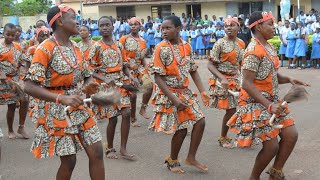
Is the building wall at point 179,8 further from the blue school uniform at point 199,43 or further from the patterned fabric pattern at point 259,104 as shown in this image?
the patterned fabric pattern at point 259,104

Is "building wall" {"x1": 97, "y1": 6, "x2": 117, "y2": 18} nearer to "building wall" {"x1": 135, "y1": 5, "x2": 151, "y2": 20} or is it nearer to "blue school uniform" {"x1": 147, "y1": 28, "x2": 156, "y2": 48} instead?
"building wall" {"x1": 135, "y1": 5, "x2": 151, "y2": 20}

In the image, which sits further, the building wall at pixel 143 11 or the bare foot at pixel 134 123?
the building wall at pixel 143 11

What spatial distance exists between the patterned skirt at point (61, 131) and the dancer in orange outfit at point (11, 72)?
348cm

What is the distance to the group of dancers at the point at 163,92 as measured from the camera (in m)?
4.07

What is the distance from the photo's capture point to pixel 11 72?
763cm

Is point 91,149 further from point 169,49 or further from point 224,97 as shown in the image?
point 224,97

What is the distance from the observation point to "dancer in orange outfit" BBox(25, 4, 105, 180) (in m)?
4.05

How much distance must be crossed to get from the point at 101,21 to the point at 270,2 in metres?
24.7

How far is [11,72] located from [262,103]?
15.4ft

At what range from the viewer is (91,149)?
4.11 metres

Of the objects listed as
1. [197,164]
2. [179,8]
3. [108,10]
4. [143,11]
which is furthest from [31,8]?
[197,164]

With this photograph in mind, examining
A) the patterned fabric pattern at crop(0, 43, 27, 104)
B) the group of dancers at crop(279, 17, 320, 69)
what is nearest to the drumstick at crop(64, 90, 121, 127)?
the patterned fabric pattern at crop(0, 43, 27, 104)

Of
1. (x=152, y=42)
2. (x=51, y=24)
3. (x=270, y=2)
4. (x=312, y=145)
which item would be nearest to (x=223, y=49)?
(x=312, y=145)

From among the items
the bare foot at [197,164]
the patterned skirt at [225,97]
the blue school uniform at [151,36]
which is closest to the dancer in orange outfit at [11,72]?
the patterned skirt at [225,97]
